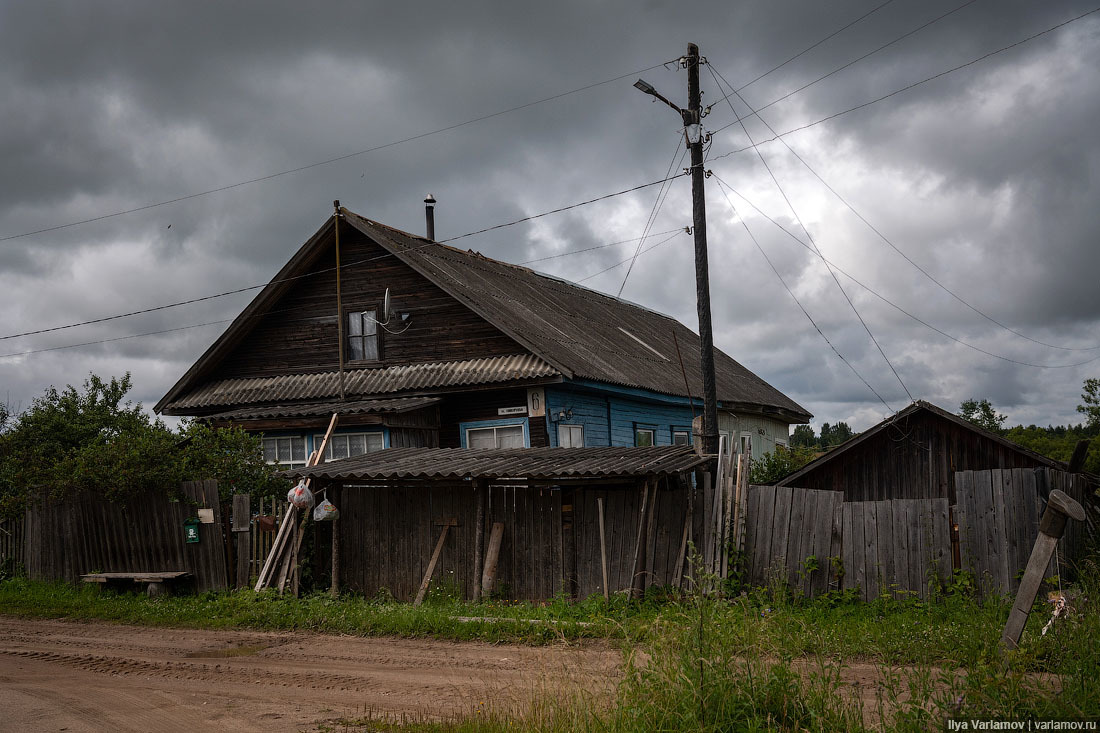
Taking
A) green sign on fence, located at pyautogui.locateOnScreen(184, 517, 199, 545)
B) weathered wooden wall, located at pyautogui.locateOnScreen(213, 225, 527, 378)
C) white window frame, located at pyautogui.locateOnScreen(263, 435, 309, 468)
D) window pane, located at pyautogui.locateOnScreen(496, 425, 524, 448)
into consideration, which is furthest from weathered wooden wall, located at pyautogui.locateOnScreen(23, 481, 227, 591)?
weathered wooden wall, located at pyautogui.locateOnScreen(213, 225, 527, 378)

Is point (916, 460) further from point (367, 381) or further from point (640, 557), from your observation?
point (367, 381)

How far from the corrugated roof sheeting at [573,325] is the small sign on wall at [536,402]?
0.86 meters

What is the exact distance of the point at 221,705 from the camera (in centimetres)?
803

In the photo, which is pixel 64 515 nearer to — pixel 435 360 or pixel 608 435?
pixel 435 360

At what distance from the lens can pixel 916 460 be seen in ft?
52.4

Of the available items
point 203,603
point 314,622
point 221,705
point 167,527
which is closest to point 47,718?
point 221,705

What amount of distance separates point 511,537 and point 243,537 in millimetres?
4718

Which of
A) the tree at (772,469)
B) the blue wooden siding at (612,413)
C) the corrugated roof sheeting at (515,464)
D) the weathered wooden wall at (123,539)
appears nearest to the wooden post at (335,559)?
the corrugated roof sheeting at (515,464)

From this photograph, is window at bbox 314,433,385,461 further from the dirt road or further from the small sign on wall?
the dirt road

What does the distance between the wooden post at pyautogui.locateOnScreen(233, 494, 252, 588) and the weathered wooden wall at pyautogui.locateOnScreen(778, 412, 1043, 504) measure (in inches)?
402

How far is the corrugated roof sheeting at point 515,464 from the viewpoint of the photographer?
1165 centimetres

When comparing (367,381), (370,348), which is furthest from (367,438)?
(370,348)

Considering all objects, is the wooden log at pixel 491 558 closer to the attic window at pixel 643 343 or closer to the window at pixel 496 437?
the window at pixel 496 437

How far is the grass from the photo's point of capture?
5.34 metres
